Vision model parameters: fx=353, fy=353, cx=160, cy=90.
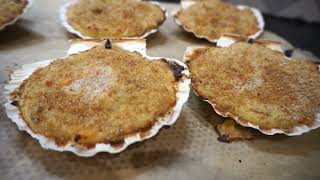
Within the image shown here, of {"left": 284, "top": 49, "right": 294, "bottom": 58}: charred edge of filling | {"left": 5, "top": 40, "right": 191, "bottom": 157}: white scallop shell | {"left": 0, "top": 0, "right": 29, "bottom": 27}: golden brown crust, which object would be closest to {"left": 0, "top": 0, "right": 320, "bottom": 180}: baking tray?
{"left": 5, "top": 40, "right": 191, "bottom": 157}: white scallop shell

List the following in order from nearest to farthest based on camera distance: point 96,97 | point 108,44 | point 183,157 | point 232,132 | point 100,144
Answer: point 100,144 → point 96,97 → point 183,157 → point 232,132 → point 108,44

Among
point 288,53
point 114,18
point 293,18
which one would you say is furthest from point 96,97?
point 293,18

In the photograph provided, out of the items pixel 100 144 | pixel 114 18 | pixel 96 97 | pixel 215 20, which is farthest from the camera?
pixel 215 20

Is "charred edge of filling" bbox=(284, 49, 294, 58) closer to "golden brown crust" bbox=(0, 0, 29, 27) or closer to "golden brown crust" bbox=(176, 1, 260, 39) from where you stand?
"golden brown crust" bbox=(176, 1, 260, 39)

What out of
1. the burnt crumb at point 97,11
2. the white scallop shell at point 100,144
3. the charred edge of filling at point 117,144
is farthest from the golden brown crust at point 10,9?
the charred edge of filling at point 117,144

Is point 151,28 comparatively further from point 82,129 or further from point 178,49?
point 82,129

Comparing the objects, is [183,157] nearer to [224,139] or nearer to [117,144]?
[224,139]

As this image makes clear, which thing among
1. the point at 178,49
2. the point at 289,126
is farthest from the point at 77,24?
the point at 289,126
